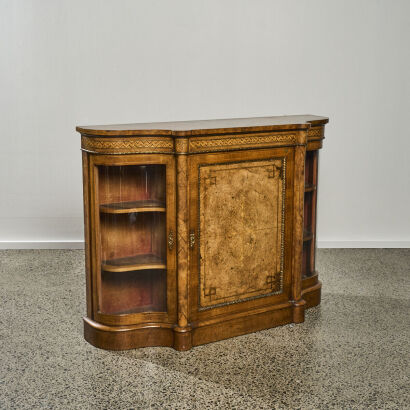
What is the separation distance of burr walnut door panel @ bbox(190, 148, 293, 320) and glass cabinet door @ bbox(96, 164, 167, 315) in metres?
0.20

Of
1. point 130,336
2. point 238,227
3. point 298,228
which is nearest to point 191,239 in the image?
point 238,227

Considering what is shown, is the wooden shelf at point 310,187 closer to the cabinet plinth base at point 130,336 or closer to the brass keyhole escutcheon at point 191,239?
the brass keyhole escutcheon at point 191,239

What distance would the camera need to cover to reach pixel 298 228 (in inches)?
174

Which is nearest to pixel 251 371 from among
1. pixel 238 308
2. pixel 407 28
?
pixel 238 308

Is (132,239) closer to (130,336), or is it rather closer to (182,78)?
(130,336)

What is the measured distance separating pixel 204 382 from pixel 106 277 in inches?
35.3

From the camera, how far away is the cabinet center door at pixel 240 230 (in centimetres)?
407

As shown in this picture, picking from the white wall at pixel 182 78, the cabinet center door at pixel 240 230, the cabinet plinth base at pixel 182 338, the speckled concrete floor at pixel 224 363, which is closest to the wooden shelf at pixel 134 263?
the cabinet center door at pixel 240 230

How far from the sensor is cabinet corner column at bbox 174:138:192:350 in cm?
388

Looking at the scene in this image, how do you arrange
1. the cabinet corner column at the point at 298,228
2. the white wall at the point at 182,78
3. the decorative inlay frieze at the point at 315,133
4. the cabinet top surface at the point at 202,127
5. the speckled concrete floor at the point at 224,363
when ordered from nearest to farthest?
the speckled concrete floor at the point at 224,363 → the cabinet top surface at the point at 202,127 → the cabinet corner column at the point at 298,228 → the decorative inlay frieze at the point at 315,133 → the white wall at the point at 182,78

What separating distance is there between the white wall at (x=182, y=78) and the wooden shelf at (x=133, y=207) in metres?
2.29

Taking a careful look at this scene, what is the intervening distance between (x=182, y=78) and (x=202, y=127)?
222cm

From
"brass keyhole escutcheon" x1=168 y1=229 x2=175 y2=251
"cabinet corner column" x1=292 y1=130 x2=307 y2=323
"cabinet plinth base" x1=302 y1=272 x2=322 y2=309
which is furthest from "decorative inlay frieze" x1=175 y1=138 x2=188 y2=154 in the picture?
"cabinet plinth base" x1=302 y1=272 x2=322 y2=309

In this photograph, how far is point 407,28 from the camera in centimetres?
615
